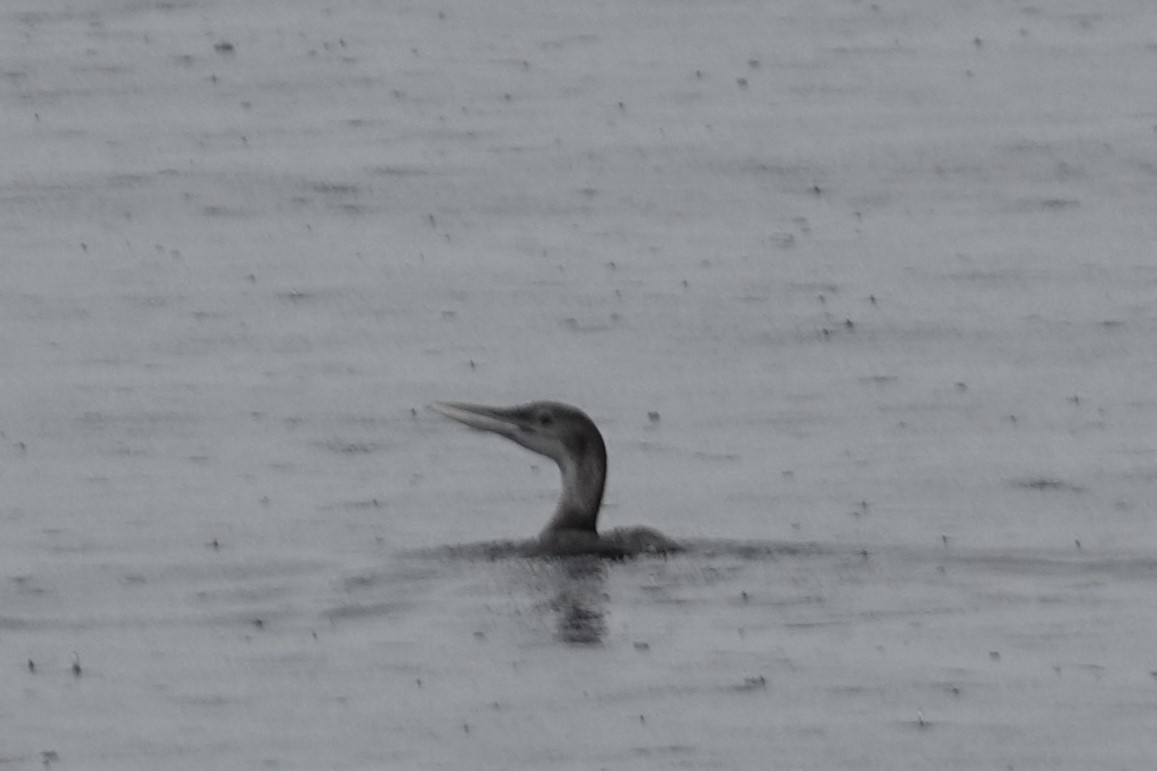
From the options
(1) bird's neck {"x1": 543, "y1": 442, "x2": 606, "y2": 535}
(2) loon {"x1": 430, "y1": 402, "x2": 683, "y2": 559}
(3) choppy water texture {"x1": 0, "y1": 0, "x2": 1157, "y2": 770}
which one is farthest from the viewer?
(1) bird's neck {"x1": 543, "y1": 442, "x2": 606, "y2": 535}

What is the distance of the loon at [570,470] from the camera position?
14.4 meters

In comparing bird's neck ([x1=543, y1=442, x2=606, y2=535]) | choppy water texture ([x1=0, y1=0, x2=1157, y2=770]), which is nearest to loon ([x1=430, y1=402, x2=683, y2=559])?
bird's neck ([x1=543, y1=442, x2=606, y2=535])

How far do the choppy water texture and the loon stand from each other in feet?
0.65

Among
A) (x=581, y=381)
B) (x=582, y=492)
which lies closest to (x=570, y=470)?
(x=582, y=492)

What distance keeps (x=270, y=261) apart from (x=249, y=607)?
10.4 metres

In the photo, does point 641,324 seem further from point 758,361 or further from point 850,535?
point 850,535

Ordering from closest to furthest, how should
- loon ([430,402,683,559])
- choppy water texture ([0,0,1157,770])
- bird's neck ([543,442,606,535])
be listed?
1. choppy water texture ([0,0,1157,770])
2. loon ([430,402,683,559])
3. bird's neck ([543,442,606,535])

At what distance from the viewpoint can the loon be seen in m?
14.4

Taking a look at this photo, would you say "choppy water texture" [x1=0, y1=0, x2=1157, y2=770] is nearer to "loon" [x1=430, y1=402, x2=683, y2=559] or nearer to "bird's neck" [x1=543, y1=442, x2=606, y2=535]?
"loon" [x1=430, y1=402, x2=683, y2=559]

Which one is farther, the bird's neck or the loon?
the bird's neck

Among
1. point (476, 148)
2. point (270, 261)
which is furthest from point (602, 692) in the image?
point (476, 148)

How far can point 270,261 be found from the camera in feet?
78.0

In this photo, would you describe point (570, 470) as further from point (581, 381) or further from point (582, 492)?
point (581, 381)

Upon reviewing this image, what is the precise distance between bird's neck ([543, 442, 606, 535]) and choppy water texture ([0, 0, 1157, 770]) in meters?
0.32
